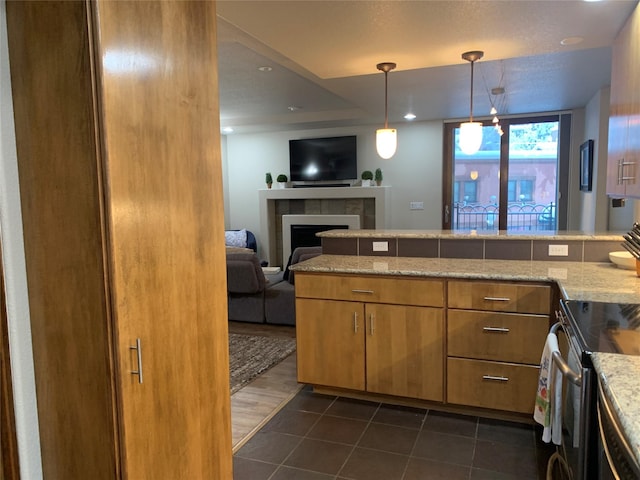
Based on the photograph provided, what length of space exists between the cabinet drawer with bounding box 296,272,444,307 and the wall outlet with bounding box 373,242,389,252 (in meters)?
0.62

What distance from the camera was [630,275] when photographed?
8.71 ft

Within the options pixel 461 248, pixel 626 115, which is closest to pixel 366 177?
pixel 461 248

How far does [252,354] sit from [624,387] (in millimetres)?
3145

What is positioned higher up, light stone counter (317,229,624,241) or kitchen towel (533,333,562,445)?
light stone counter (317,229,624,241)

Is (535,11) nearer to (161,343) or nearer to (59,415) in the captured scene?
(161,343)

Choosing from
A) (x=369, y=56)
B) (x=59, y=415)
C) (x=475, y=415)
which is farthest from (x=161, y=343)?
(x=369, y=56)

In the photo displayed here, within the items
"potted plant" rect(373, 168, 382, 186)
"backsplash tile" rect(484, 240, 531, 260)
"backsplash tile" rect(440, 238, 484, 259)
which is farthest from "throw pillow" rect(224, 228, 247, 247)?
"backsplash tile" rect(484, 240, 531, 260)

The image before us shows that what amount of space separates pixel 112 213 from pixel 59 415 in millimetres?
530

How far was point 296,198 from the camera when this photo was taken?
7773 millimetres

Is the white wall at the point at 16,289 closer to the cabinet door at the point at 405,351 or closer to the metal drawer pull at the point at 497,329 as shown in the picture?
the cabinet door at the point at 405,351

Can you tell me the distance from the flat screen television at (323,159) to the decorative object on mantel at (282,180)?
116 mm

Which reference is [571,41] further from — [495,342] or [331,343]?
[331,343]

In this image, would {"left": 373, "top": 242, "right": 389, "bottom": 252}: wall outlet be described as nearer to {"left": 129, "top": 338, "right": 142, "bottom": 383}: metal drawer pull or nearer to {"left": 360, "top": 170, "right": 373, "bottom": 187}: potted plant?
{"left": 129, "top": 338, "right": 142, "bottom": 383}: metal drawer pull

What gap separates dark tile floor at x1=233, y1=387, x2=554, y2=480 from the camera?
2320 millimetres
